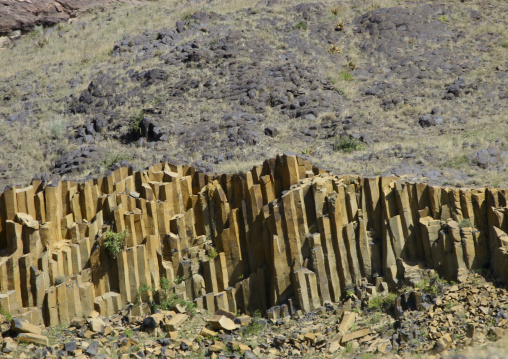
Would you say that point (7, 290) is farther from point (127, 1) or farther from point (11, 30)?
point (127, 1)

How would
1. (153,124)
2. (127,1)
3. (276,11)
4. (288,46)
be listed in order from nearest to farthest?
1. (153,124)
2. (288,46)
3. (276,11)
4. (127,1)

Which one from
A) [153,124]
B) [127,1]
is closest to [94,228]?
[153,124]

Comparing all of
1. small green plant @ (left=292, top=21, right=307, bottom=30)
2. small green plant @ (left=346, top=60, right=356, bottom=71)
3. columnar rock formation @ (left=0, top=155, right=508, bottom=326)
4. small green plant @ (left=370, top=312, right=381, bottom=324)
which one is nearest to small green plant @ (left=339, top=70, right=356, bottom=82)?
small green plant @ (left=346, top=60, right=356, bottom=71)

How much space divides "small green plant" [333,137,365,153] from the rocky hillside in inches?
1.9

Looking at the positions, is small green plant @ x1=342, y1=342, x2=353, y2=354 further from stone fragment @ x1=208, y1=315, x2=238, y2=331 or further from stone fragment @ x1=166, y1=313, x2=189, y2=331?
stone fragment @ x1=166, y1=313, x2=189, y2=331

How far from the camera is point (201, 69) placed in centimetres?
2639

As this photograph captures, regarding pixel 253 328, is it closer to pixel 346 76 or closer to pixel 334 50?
pixel 346 76

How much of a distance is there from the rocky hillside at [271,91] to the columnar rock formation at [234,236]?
4.36ft

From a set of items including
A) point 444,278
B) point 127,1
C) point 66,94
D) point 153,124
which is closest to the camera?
point 444,278

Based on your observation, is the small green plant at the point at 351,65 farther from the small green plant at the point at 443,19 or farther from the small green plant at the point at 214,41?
the small green plant at the point at 214,41

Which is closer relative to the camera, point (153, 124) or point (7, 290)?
point (7, 290)

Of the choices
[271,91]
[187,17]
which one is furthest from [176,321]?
[187,17]

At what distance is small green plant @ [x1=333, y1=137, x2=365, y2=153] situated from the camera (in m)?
19.6

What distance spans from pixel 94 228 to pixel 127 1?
88.1 feet
